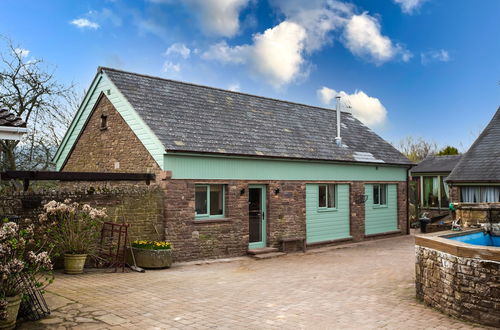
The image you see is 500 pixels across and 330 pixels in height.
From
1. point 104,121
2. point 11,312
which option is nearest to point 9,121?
point 11,312

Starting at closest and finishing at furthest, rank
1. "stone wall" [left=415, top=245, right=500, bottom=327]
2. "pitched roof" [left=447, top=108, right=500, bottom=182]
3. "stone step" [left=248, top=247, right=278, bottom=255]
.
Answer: "stone wall" [left=415, top=245, right=500, bottom=327] → "stone step" [left=248, top=247, right=278, bottom=255] → "pitched roof" [left=447, top=108, right=500, bottom=182]

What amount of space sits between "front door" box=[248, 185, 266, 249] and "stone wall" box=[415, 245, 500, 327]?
26.4ft

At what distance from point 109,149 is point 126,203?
409cm

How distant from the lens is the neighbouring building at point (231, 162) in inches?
A: 531

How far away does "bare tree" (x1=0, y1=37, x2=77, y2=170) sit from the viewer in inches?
766

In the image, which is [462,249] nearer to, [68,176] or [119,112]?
[68,176]

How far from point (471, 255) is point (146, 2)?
1535 cm

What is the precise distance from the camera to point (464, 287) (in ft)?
23.1

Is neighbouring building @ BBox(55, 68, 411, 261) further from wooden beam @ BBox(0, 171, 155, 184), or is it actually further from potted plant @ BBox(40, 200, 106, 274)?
potted plant @ BBox(40, 200, 106, 274)

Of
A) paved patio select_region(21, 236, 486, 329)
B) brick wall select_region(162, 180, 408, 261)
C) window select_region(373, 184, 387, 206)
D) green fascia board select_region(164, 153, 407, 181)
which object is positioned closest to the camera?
paved patio select_region(21, 236, 486, 329)

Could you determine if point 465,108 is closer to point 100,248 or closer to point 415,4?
point 415,4

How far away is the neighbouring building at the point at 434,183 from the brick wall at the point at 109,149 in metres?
22.7

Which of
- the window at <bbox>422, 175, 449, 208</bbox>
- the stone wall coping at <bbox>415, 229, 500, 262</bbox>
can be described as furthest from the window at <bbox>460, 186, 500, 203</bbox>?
the stone wall coping at <bbox>415, 229, 500, 262</bbox>

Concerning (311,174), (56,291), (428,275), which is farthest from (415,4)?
(56,291)
